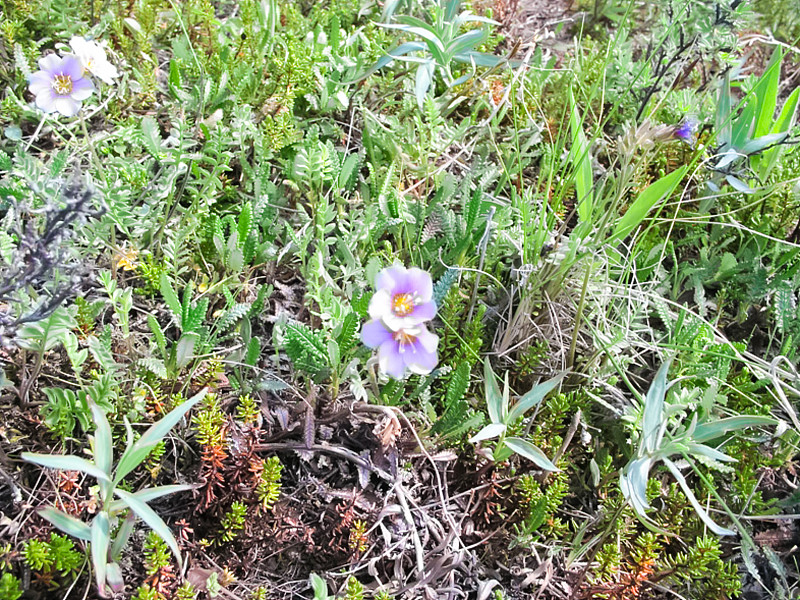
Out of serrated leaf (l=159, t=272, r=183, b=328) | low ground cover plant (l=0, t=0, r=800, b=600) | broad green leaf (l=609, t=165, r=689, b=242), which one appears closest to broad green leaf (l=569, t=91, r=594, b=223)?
low ground cover plant (l=0, t=0, r=800, b=600)

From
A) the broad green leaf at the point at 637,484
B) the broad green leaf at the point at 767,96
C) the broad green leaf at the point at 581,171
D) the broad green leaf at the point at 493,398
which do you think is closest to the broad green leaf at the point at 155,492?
Answer: the broad green leaf at the point at 493,398

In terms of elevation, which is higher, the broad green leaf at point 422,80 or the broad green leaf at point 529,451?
the broad green leaf at point 422,80

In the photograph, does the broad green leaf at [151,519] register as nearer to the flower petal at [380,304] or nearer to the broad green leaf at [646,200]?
the flower petal at [380,304]

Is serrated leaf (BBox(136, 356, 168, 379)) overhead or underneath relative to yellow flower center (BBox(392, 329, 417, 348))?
underneath

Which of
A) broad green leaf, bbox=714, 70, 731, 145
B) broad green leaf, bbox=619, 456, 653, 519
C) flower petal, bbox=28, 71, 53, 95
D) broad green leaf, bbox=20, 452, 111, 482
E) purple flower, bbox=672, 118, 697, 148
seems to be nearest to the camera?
broad green leaf, bbox=20, 452, 111, 482

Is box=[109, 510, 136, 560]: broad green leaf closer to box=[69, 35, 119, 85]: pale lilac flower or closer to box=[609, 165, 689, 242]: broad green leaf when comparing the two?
box=[69, 35, 119, 85]: pale lilac flower

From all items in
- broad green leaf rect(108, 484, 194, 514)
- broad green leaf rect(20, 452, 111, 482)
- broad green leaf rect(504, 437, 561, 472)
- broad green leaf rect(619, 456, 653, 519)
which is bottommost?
broad green leaf rect(619, 456, 653, 519)

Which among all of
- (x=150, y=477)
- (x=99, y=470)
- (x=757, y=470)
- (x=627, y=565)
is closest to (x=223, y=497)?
(x=150, y=477)

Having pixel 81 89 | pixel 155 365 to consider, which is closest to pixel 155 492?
pixel 155 365
